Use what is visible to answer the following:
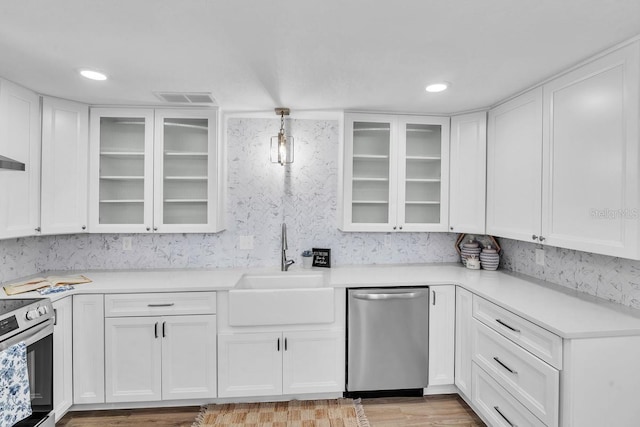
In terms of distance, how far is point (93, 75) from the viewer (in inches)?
80.0

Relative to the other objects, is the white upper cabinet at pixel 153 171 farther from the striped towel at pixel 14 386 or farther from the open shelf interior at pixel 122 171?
the striped towel at pixel 14 386

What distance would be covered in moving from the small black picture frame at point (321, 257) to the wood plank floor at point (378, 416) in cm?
110

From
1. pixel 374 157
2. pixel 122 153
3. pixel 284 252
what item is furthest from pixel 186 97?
pixel 374 157

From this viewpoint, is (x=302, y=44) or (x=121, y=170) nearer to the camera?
(x=302, y=44)

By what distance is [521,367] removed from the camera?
1787mm

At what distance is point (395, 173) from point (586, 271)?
57.5 inches

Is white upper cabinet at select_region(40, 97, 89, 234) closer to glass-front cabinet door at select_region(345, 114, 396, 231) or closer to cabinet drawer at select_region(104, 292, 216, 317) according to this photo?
cabinet drawer at select_region(104, 292, 216, 317)

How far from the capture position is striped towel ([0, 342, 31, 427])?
1476 millimetres

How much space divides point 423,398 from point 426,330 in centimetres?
54

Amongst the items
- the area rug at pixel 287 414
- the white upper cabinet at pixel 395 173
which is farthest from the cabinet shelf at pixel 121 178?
the area rug at pixel 287 414

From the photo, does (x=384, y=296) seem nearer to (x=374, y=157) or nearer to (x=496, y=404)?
(x=496, y=404)

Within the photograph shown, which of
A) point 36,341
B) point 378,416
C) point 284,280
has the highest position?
point 284,280

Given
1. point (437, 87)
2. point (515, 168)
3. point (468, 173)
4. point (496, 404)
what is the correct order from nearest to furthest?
1. point (496, 404)
2. point (437, 87)
3. point (515, 168)
4. point (468, 173)

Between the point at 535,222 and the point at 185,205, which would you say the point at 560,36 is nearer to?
the point at 535,222
